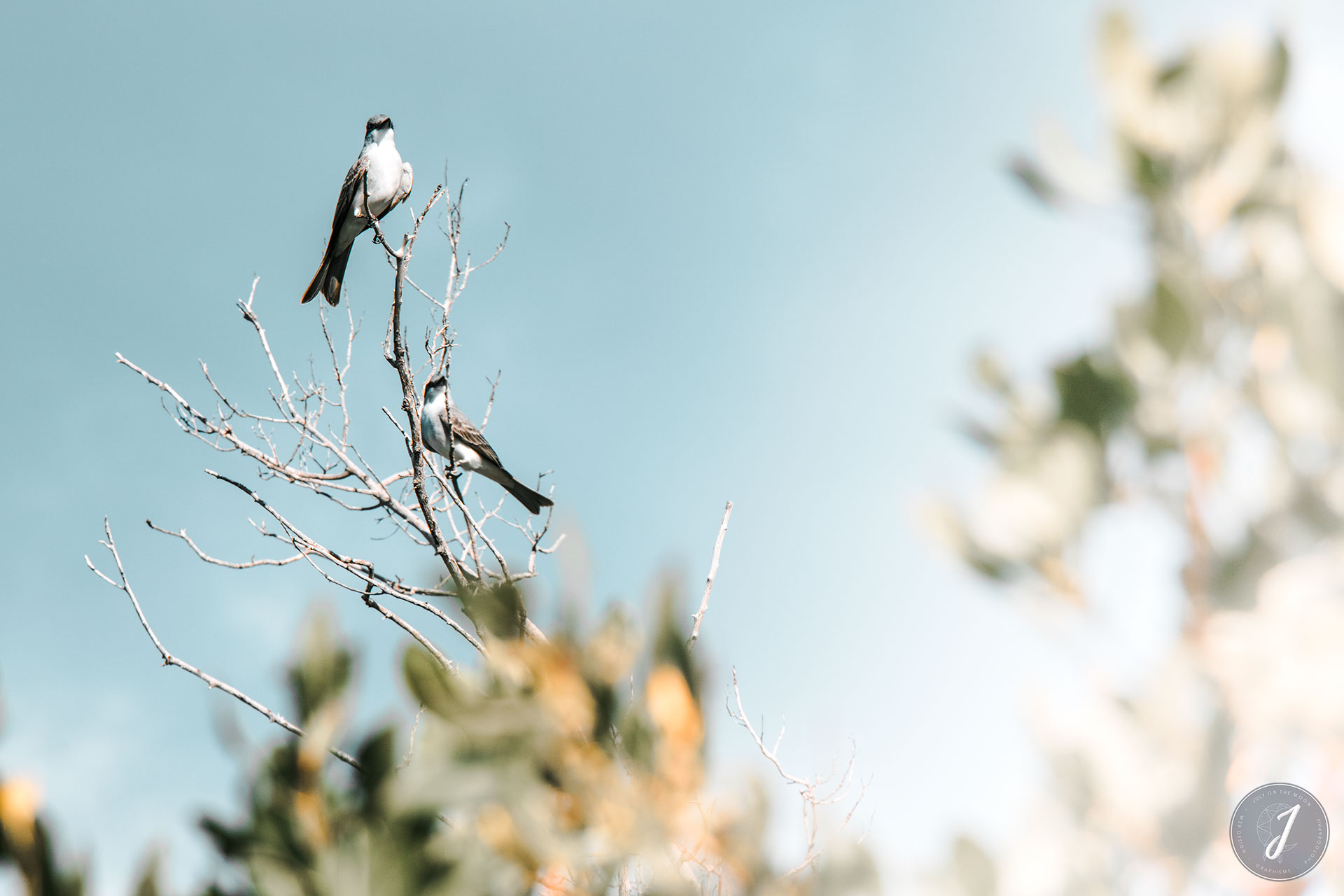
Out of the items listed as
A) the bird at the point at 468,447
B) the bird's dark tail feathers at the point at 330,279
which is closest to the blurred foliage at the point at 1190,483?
the bird at the point at 468,447

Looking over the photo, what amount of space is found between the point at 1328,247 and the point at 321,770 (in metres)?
0.99

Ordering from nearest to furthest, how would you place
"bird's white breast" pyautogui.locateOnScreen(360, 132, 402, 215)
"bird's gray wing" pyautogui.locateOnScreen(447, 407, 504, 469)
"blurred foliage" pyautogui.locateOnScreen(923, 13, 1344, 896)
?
1. "blurred foliage" pyautogui.locateOnScreen(923, 13, 1344, 896)
2. "bird's gray wing" pyautogui.locateOnScreen(447, 407, 504, 469)
3. "bird's white breast" pyautogui.locateOnScreen(360, 132, 402, 215)

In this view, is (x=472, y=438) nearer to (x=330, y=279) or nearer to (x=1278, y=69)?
(x=330, y=279)

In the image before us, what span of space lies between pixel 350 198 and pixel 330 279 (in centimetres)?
79

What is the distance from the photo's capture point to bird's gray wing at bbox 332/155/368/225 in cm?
714

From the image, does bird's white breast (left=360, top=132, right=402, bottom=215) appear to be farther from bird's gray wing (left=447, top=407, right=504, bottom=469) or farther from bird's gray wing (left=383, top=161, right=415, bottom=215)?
bird's gray wing (left=447, top=407, right=504, bottom=469)

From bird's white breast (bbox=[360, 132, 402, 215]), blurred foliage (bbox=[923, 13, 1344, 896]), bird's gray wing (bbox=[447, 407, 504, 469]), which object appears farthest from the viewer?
bird's white breast (bbox=[360, 132, 402, 215])

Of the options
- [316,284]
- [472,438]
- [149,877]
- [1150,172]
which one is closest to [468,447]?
[472,438]

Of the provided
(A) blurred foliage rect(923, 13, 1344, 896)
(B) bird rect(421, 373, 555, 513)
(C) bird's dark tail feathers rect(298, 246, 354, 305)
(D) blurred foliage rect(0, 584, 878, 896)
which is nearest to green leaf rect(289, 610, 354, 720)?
(D) blurred foliage rect(0, 584, 878, 896)

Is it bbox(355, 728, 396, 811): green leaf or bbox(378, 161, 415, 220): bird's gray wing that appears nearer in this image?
bbox(355, 728, 396, 811): green leaf

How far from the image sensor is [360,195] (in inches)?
285

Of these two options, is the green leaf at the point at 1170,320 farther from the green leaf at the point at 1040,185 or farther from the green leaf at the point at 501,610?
the green leaf at the point at 501,610

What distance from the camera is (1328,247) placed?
0.60 m

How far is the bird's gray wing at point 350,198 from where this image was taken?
23.4ft
